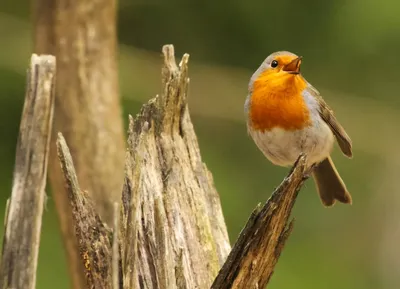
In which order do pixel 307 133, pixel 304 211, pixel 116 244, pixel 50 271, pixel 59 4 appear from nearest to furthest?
pixel 116 244 < pixel 307 133 < pixel 59 4 < pixel 50 271 < pixel 304 211

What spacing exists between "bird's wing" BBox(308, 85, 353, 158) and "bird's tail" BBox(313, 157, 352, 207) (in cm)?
21

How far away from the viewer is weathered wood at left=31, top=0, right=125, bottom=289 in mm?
4461

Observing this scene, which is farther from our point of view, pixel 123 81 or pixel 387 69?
pixel 387 69

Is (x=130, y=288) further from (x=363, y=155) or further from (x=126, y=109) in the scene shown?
(x=363, y=155)

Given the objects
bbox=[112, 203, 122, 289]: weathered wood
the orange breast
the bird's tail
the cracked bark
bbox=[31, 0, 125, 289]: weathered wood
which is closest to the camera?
bbox=[112, 203, 122, 289]: weathered wood

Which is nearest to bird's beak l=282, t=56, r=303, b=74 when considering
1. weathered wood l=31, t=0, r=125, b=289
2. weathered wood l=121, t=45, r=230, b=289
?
weathered wood l=121, t=45, r=230, b=289

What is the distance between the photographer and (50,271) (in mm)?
5832

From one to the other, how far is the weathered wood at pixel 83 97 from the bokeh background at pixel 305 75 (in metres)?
1.37

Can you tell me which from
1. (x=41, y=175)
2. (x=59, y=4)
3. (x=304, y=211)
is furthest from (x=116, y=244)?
(x=304, y=211)

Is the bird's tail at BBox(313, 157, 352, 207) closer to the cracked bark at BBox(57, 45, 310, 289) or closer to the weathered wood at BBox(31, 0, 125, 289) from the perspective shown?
the cracked bark at BBox(57, 45, 310, 289)

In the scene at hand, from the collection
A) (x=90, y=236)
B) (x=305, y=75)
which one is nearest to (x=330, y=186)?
(x=90, y=236)

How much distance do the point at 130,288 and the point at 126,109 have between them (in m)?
3.57

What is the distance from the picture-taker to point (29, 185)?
2.67 m

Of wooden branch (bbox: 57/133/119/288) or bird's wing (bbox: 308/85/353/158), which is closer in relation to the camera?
wooden branch (bbox: 57/133/119/288)
